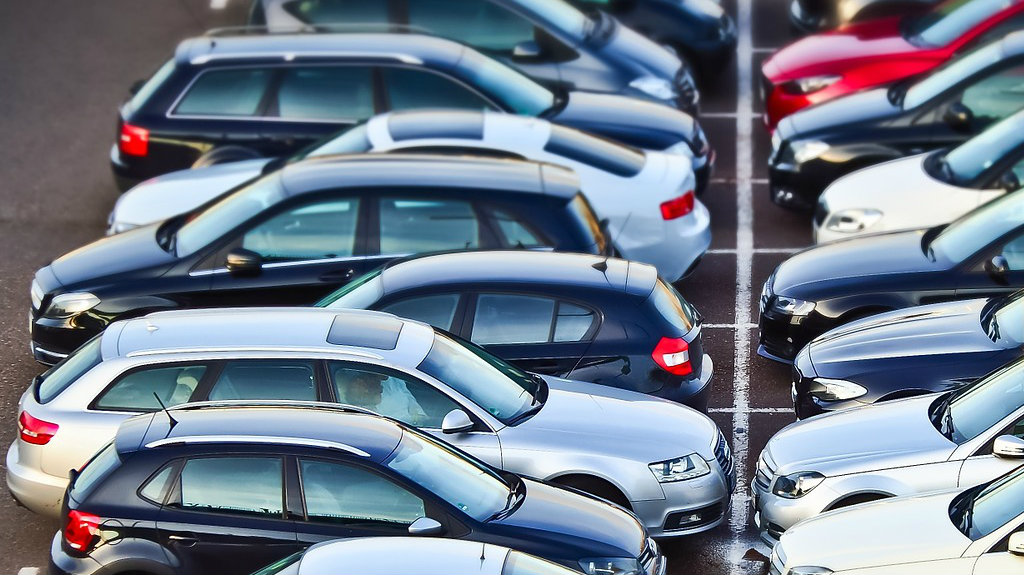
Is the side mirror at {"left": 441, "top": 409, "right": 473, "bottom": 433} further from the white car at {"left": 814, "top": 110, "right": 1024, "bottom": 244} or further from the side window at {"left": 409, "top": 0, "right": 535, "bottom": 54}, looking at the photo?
the side window at {"left": 409, "top": 0, "right": 535, "bottom": 54}

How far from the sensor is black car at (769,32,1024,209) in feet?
44.3

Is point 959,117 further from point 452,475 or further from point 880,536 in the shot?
point 452,475

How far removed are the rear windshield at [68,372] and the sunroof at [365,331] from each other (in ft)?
4.60

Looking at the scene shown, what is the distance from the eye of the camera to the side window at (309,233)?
10.9 metres

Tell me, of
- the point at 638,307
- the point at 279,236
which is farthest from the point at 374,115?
the point at 638,307

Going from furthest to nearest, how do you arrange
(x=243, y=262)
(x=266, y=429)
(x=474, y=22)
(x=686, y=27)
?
(x=686, y=27) → (x=474, y=22) → (x=243, y=262) → (x=266, y=429)

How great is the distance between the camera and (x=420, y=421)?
344 inches

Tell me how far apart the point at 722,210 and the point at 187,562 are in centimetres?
782

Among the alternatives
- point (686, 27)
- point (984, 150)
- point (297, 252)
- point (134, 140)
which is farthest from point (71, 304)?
point (686, 27)

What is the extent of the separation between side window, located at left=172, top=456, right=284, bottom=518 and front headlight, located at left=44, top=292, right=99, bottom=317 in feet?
11.2

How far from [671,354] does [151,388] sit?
10.6 feet

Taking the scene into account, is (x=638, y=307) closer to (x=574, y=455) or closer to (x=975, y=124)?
(x=574, y=455)

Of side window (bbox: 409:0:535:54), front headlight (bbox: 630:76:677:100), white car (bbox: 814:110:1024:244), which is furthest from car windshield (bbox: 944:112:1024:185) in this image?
side window (bbox: 409:0:535:54)

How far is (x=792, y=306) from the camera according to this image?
36.2ft
